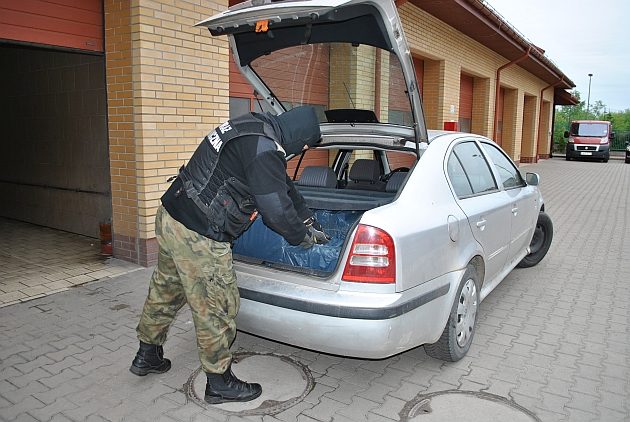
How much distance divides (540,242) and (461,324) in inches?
117

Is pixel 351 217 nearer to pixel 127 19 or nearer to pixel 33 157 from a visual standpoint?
pixel 127 19

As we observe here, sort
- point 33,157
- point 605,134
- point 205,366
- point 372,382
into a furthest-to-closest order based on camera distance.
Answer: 1. point 605,134
2. point 33,157
3. point 372,382
4. point 205,366

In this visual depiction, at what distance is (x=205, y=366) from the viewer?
2.92 meters

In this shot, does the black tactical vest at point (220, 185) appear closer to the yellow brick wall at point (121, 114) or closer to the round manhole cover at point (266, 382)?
the round manhole cover at point (266, 382)

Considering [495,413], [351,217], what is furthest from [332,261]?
[495,413]

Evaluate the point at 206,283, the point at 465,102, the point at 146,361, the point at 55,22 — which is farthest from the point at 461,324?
the point at 465,102

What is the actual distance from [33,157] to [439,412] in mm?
7342

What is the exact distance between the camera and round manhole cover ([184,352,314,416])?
294cm

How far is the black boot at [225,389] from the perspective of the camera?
2941 mm

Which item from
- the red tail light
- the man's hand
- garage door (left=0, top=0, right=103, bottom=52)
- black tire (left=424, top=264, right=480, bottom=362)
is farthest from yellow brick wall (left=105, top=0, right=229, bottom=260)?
black tire (left=424, top=264, right=480, bottom=362)

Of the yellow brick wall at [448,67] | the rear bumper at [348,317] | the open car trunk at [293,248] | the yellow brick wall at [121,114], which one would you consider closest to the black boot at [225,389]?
the rear bumper at [348,317]

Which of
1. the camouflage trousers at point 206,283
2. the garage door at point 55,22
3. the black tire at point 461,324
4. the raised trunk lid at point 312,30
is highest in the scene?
the garage door at point 55,22

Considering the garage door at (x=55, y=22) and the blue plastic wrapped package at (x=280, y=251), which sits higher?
the garage door at (x=55, y=22)

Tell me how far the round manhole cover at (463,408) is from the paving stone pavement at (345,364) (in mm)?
71
